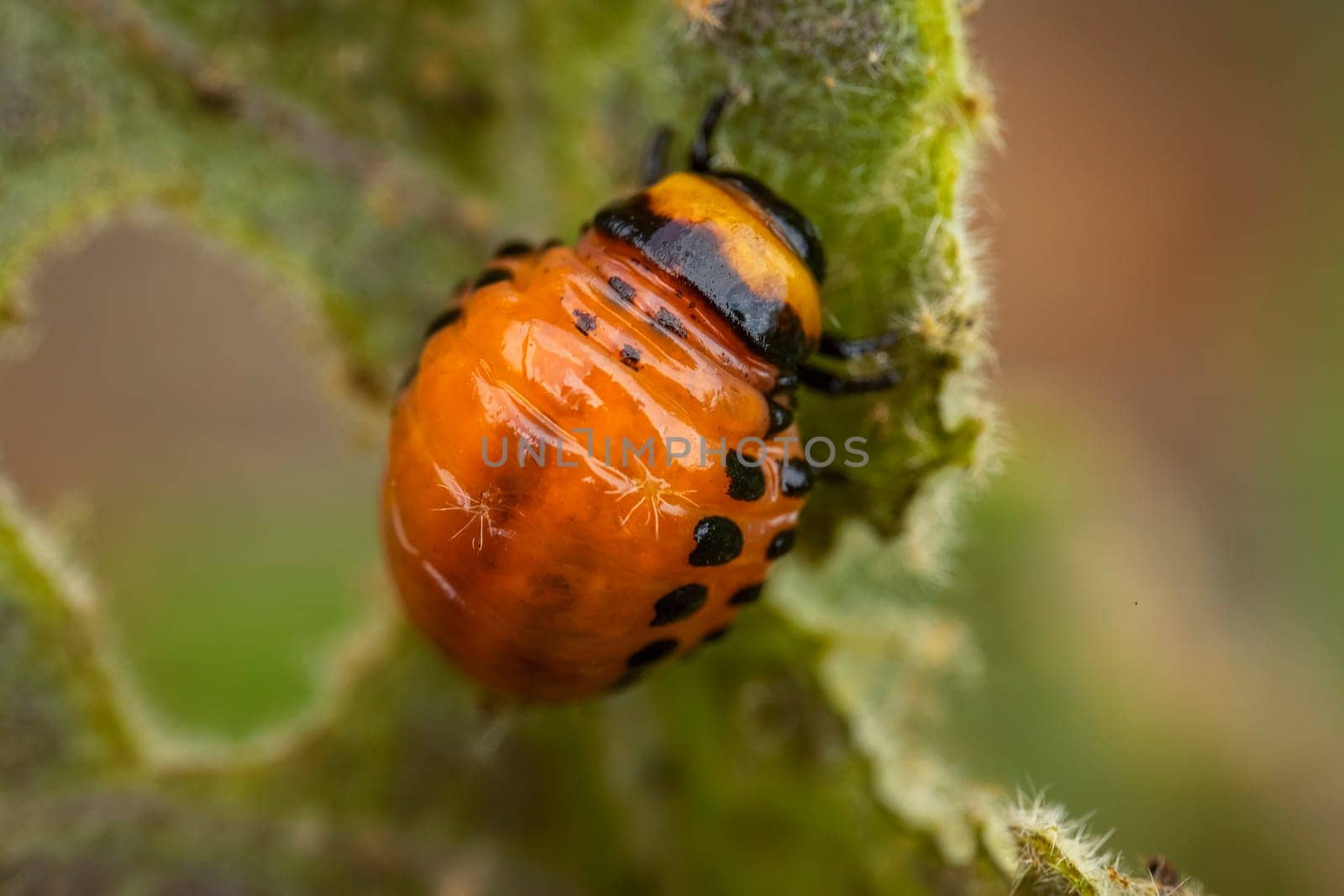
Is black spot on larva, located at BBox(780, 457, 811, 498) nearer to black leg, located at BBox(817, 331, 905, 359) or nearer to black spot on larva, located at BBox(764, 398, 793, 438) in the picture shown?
black spot on larva, located at BBox(764, 398, 793, 438)

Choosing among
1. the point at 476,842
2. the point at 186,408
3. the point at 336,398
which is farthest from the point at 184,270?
the point at 476,842

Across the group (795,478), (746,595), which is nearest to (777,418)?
(795,478)

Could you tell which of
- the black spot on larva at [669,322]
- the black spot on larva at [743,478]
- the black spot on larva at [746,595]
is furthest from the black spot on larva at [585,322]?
the black spot on larva at [746,595]

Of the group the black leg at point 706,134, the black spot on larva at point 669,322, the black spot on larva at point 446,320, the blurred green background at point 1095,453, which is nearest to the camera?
the black spot on larva at point 669,322

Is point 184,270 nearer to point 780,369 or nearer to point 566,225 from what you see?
point 566,225

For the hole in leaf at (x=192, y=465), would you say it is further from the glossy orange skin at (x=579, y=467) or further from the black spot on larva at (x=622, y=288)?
the black spot on larva at (x=622, y=288)

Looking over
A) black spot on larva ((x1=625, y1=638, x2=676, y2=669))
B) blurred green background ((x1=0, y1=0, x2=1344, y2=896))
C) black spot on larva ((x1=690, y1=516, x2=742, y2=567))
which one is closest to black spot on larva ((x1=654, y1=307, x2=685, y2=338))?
black spot on larva ((x1=690, y1=516, x2=742, y2=567))
